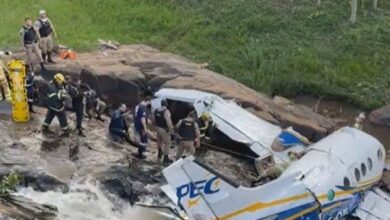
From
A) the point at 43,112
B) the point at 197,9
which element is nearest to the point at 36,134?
the point at 43,112

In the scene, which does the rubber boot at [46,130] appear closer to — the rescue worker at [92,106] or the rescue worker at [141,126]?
the rescue worker at [92,106]

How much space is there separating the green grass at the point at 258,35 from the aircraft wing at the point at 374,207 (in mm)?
12280

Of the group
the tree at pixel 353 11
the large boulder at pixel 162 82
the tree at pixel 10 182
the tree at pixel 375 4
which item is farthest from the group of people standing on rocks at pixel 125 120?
the tree at pixel 375 4

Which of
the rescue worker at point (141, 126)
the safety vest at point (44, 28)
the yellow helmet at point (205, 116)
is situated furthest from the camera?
the safety vest at point (44, 28)

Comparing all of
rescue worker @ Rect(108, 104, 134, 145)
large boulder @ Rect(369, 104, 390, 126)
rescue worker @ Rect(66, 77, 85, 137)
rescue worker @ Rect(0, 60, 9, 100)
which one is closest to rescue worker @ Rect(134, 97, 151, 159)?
rescue worker @ Rect(108, 104, 134, 145)

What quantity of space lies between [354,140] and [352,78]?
1445 cm

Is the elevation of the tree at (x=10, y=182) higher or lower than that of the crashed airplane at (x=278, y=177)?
higher

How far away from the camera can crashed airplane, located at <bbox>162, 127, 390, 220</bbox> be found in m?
16.8

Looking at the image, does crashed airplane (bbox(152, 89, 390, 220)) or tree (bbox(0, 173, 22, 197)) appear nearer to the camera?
crashed airplane (bbox(152, 89, 390, 220))

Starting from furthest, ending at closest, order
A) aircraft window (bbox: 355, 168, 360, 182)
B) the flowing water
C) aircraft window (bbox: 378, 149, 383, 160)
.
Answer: aircraft window (bbox: 378, 149, 383, 160), aircraft window (bbox: 355, 168, 360, 182), the flowing water

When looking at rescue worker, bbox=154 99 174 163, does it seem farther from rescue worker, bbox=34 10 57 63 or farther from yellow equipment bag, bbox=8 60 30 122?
rescue worker, bbox=34 10 57 63

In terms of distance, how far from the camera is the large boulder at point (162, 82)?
2694 centimetres

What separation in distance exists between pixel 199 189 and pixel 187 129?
12.4ft

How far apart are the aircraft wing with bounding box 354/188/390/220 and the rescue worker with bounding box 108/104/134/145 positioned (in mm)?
6858
